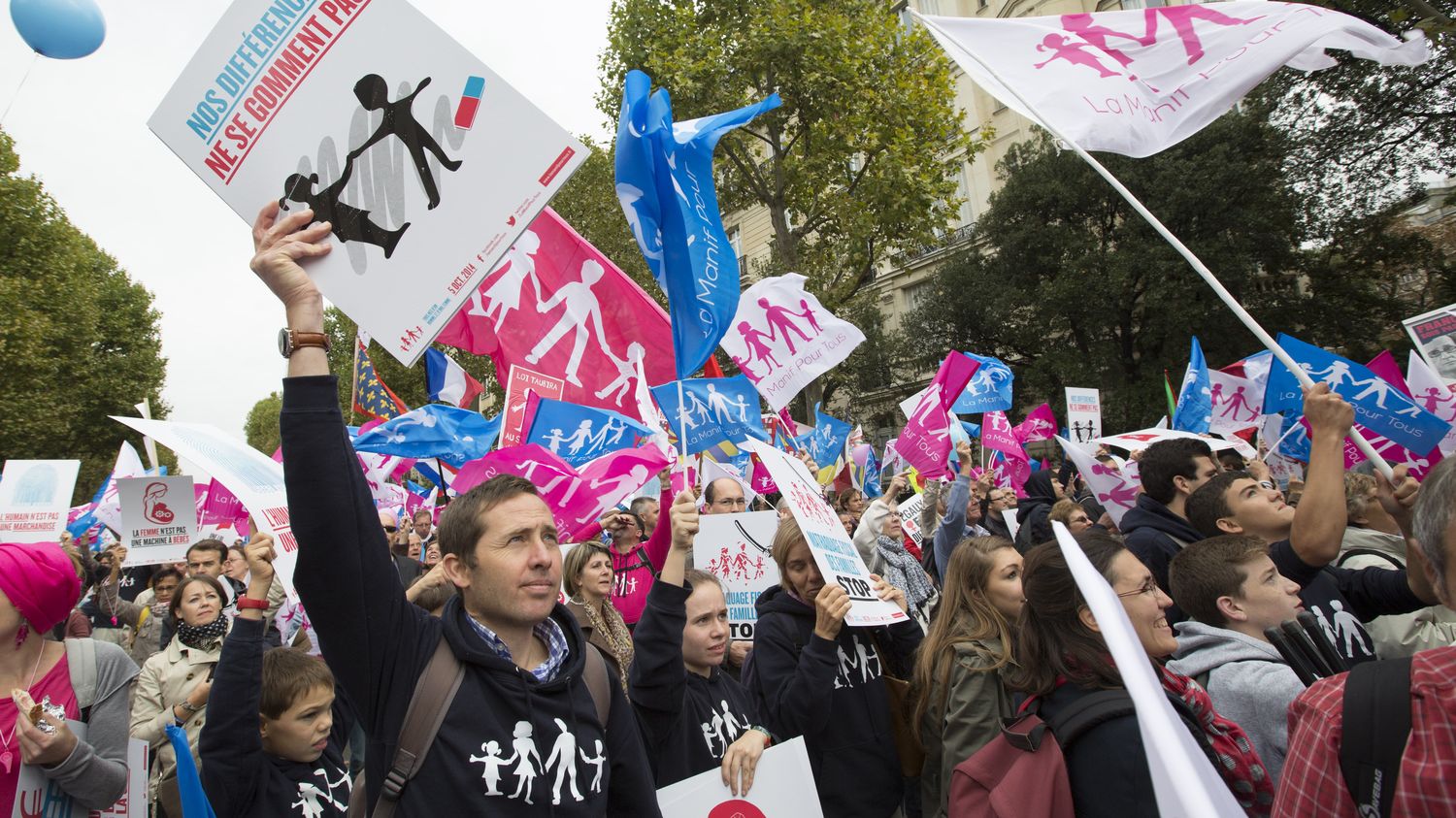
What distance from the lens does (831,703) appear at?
10.4 ft

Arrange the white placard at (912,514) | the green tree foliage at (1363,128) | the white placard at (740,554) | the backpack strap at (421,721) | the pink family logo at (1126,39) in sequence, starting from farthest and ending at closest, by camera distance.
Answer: the green tree foliage at (1363,128)
the white placard at (912,514)
the pink family logo at (1126,39)
the white placard at (740,554)
the backpack strap at (421,721)

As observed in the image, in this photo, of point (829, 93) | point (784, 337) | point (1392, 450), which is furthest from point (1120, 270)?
point (784, 337)

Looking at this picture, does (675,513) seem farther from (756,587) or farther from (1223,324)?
(1223,324)

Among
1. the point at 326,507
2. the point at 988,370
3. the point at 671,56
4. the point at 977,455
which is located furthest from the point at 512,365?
the point at 977,455

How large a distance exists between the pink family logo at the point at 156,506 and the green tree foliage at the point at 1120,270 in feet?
70.3

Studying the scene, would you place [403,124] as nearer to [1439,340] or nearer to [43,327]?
[1439,340]

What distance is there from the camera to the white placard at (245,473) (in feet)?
10.3

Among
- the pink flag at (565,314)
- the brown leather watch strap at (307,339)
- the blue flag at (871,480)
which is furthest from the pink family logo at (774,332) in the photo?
the blue flag at (871,480)

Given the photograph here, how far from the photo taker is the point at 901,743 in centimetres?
333

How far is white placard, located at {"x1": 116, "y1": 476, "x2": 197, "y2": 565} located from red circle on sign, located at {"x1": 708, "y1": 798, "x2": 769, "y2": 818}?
18.9 ft

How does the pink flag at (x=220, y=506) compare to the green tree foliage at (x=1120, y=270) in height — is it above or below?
below

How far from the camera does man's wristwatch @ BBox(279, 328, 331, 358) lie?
1.79 meters

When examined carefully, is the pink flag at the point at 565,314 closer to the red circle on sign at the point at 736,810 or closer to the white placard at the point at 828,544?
the white placard at the point at 828,544

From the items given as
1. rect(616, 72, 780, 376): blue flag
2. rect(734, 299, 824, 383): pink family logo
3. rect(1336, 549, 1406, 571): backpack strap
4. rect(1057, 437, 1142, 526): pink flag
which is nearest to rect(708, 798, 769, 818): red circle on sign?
rect(616, 72, 780, 376): blue flag
